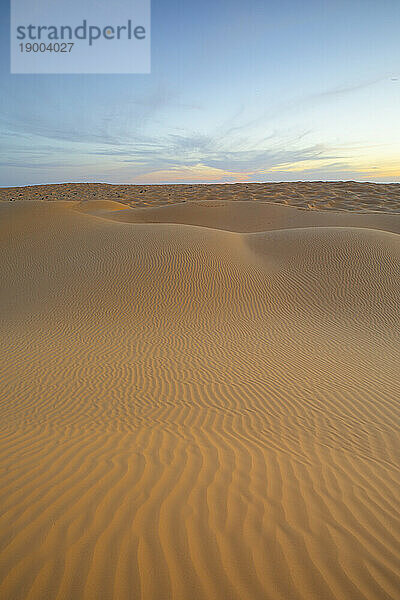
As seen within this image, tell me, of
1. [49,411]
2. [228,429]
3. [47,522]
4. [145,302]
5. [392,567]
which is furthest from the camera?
[145,302]

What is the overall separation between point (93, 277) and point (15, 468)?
9372mm

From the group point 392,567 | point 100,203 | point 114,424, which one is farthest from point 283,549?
point 100,203

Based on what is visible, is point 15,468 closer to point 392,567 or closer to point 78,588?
point 78,588

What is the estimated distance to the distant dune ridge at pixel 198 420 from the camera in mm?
2654

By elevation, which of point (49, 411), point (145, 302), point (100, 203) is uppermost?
point (100, 203)

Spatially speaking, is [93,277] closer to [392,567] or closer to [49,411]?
[49,411]

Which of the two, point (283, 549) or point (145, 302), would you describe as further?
point (145, 302)

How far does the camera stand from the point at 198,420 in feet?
18.0

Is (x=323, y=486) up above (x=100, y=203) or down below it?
below

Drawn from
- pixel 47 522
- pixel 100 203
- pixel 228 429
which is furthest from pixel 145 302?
pixel 100 203

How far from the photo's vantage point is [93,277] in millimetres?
12805

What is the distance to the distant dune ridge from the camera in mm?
2654

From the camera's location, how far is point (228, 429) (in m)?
5.19

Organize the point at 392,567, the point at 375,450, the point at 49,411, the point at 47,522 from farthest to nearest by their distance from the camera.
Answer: the point at 49,411, the point at 375,450, the point at 47,522, the point at 392,567
